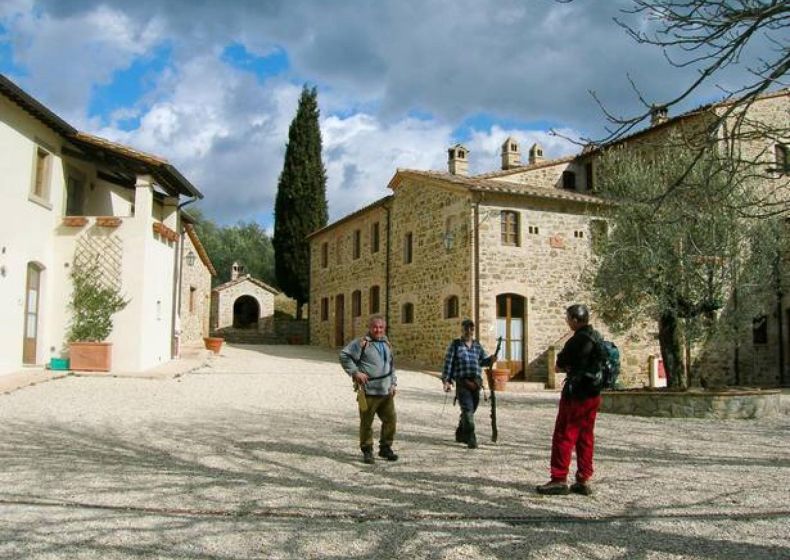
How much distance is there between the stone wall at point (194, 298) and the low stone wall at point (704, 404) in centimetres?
1530

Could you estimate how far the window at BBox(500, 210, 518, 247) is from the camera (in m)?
18.3

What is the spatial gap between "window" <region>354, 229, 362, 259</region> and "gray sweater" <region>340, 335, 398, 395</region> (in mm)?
17942

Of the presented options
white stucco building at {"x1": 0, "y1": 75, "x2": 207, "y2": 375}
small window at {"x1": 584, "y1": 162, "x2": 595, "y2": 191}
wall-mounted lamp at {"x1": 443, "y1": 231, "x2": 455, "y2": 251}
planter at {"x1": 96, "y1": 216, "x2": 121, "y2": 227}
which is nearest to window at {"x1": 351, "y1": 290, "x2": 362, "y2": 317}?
wall-mounted lamp at {"x1": 443, "y1": 231, "x2": 455, "y2": 251}

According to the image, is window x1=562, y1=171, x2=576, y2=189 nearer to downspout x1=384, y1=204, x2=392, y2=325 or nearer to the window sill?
downspout x1=384, y1=204, x2=392, y2=325

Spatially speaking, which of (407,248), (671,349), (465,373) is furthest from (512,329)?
(465,373)

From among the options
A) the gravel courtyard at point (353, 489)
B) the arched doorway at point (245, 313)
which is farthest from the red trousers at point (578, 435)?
the arched doorway at point (245, 313)

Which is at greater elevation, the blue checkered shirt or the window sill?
the window sill

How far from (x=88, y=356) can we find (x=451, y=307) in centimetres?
904

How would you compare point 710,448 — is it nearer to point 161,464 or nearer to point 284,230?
point 161,464

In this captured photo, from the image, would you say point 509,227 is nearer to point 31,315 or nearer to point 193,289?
point 31,315

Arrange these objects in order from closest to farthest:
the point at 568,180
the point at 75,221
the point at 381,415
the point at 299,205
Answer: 1. the point at 381,415
2. the point at 75,221
3. the point at 568,180
4. the point at 299,205

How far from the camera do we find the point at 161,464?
6.16 metres

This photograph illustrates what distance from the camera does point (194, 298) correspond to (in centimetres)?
2508

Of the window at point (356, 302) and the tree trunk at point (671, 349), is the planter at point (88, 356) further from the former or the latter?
the window at point (356, 302)
